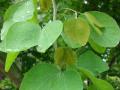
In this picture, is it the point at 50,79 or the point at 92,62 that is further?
the point at 92,62

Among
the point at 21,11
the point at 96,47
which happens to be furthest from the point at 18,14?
the point at 96,47

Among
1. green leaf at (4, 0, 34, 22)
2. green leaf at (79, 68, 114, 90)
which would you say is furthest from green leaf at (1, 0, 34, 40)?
green leaf at (79, 68, 114, 90)

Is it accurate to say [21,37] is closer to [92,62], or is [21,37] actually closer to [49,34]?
[49,34]

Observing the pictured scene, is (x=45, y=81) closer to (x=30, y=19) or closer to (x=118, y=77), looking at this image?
(x=30, y=19)

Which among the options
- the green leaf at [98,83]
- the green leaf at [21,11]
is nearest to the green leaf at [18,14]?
the green leaf at [21,11]

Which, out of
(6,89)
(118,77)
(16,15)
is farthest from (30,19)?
(118,77)
